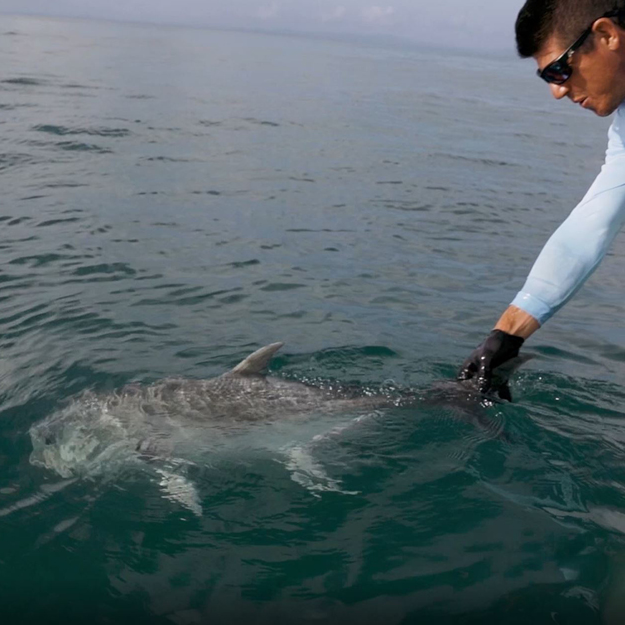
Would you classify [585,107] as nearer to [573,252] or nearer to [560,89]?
[560,89]

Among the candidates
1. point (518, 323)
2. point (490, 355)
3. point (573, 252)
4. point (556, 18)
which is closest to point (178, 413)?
point (490, 355)

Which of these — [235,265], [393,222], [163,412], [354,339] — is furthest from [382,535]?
[393,222]

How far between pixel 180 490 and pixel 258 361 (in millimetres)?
1190

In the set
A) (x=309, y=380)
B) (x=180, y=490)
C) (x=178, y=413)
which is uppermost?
(x=309, y=380)

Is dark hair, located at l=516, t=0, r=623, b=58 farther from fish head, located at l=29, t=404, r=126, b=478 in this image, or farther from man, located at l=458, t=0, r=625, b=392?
fish head, located at l=29, t=404, r=126, b=478

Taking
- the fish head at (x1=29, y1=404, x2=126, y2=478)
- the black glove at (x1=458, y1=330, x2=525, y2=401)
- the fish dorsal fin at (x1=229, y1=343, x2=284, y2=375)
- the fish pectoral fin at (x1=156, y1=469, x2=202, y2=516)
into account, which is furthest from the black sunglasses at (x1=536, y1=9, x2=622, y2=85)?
the fish head at (x1=29, y1=404, x2=126, y2=478)

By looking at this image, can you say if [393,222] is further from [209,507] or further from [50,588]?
[50,588]

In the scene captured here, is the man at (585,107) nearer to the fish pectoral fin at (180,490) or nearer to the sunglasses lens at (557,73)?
the sunglasses lens at (557,73)

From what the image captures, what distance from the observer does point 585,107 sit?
445 cm

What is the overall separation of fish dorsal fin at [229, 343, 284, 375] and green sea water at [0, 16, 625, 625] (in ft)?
1.51

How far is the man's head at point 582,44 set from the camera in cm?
402

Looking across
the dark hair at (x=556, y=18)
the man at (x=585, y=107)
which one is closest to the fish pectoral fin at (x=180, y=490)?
the man at (x=585, y=107)

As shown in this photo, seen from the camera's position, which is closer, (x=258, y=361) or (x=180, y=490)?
(x=180, y=490)

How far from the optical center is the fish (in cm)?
603
